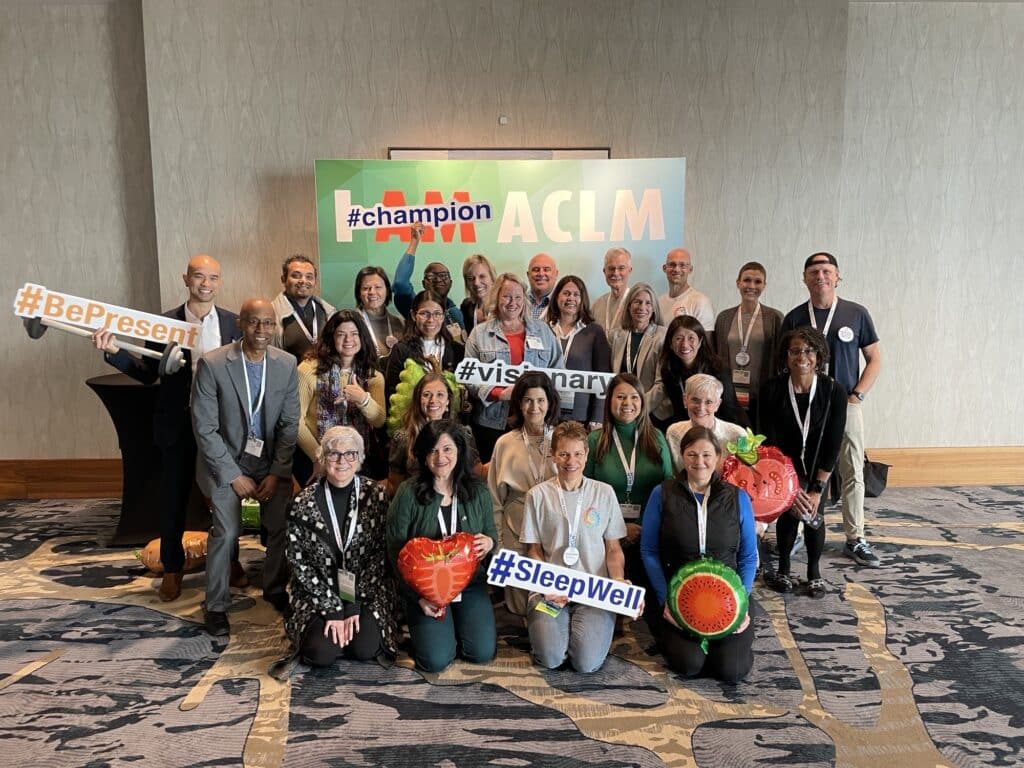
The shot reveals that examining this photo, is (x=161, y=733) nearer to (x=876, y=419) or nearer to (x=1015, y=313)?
(x=876, y=419)

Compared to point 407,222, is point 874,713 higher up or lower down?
lower down

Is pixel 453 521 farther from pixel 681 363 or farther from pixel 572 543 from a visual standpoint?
pixel 681 363

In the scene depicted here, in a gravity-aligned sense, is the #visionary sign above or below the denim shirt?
above

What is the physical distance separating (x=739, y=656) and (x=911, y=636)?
3.14ft

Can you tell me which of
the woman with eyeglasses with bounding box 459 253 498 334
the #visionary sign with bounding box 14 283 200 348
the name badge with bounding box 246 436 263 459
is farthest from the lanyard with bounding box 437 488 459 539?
the woman with eyeglasses with bounding box 459 253 498 334

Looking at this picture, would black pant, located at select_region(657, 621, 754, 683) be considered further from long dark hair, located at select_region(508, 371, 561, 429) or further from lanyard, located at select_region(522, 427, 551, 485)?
long dark hair, located at select_region(508, 371, 561, 429)

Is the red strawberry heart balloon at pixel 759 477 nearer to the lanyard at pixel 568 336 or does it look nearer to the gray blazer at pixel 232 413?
the lanyard at pixel 568 336

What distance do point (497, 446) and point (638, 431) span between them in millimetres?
650

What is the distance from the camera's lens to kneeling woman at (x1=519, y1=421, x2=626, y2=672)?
326 centimetres

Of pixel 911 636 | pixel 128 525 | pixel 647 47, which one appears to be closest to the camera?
pixel 911 636

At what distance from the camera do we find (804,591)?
4.04 meters

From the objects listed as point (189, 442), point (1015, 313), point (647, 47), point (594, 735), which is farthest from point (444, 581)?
point (1015, 313)

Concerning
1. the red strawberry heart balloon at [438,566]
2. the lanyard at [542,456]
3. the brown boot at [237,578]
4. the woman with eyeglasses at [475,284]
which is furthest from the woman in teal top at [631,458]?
the brown boot at [237,578]

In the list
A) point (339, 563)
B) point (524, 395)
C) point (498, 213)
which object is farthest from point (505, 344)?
point (498, 213)
